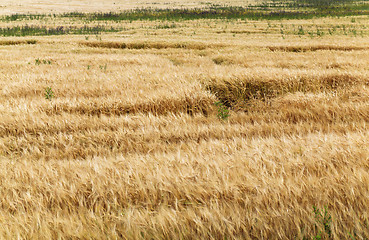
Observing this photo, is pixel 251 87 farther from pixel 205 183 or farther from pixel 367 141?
pixel 205 183

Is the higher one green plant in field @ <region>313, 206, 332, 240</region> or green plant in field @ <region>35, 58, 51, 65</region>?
green plant in field @ <region>35, 58, 51, 65</region>

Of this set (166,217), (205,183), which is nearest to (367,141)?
(205,183)

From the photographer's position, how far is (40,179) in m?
2.38

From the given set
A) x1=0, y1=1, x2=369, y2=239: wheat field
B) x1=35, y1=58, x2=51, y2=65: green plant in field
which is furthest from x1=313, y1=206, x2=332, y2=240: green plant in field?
x1=35, y1=58, x2=51, y2=65: green plant in field

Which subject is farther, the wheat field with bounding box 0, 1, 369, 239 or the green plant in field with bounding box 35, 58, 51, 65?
the green plant in field with bounding box 35, 58, 51, 65

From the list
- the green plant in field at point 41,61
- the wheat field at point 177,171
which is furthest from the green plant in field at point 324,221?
the green plant in field at point 41,61

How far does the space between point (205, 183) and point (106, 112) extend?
346 centimetres

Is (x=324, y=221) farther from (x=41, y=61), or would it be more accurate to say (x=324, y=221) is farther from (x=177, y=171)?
(x=41, y=61)

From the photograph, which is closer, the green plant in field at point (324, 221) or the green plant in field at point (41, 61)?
the green plant in field at point (324, 221)

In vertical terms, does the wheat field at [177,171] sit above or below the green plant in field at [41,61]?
below

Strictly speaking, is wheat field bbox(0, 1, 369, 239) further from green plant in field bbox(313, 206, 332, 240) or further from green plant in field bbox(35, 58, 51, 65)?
green plant in field bbox(35, 58, 51, 65)

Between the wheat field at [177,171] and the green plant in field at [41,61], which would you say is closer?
the wheat field at [177,171]

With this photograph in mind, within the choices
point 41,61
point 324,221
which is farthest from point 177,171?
point 41,61

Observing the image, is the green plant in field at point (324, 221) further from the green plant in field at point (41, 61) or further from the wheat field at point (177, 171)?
the green plant in field at point (41, 61)
